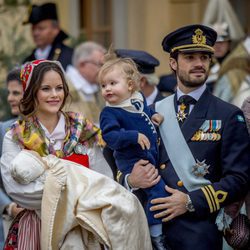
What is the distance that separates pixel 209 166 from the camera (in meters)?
5.88

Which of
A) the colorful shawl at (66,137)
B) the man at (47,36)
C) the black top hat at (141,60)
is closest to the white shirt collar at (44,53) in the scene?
the man at (47,36)

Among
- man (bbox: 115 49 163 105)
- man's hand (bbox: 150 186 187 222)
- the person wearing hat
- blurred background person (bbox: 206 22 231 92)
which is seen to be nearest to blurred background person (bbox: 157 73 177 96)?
blurred background person (bbox: 206 22 231 92)

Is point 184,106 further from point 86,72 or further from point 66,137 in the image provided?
point 86,72

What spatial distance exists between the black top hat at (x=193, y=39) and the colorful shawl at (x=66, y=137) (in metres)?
0.71

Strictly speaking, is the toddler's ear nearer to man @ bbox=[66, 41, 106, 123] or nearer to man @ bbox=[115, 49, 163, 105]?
man @ bbox=[115, 49, 163, 105]

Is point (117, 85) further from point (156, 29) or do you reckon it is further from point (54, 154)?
point (156, 29)

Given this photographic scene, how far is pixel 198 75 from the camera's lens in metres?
5.96

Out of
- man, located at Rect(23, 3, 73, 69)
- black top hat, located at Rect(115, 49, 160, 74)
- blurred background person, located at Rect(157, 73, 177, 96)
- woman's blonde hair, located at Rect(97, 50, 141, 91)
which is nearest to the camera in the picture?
woman's blonde hair, located at Rect(97, 50, 141, 91)

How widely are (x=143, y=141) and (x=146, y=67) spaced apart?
1512mm

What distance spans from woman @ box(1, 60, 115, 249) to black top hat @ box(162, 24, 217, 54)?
28.9 inches

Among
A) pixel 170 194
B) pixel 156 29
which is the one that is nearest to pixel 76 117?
pixel 170 194

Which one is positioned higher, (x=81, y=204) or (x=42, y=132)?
(x=42, y=132)


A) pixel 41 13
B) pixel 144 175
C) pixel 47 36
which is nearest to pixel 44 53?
pixel 47 36

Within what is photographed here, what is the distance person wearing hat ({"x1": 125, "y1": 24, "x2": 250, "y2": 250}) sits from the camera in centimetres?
584
